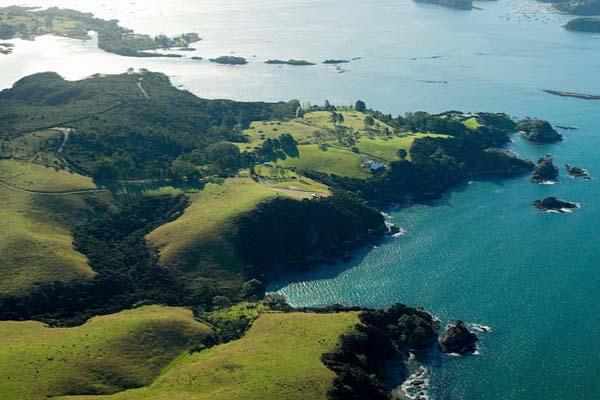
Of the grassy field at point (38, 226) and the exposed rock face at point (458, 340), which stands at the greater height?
the grassy field at point (38, 226)

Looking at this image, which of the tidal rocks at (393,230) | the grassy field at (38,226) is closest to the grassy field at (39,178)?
the grassy field at (38,226)

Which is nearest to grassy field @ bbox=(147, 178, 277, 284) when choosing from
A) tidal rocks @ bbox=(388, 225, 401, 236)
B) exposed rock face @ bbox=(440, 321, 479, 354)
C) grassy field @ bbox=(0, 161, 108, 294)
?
grassy field @ bbox=(0, 161, 108, 294)

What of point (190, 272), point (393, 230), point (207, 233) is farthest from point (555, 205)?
point (190, 272)

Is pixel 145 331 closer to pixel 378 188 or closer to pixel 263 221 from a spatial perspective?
pixel 263 221

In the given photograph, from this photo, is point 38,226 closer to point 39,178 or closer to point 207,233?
point 39,178

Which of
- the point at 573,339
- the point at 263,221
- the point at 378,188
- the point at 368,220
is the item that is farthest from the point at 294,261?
the point at 573,339

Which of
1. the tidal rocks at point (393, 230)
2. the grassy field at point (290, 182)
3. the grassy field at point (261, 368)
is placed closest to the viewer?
the grassy field at point (261, 368)

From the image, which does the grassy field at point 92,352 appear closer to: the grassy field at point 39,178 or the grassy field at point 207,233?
the grassy field at point 207,233

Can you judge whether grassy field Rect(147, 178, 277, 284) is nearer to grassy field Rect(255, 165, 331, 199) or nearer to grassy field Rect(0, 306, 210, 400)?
grassy field Rect(255, 165, 331, 199)
